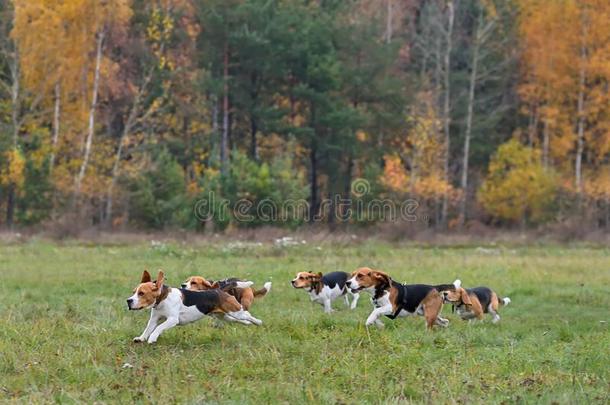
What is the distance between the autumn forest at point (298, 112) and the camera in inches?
1694

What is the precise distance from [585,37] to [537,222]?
1050 cm

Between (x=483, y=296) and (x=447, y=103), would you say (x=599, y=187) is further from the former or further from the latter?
(x=483, y=296)

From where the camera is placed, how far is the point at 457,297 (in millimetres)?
13820

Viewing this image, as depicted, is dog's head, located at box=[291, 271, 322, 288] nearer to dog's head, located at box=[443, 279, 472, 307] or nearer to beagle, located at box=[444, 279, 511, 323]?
beagle, located at box=[444, 279, 511, 323]

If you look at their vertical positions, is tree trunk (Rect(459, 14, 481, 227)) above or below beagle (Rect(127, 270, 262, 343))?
above

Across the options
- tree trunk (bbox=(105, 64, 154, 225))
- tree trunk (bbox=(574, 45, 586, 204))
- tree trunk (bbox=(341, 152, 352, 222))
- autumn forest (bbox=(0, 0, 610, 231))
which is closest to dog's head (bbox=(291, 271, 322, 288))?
autumn forest (bbox=(0, 0, 610, 231))

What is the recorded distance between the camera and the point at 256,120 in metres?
49.4

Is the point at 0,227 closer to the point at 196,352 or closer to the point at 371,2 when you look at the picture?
the point at 371,2

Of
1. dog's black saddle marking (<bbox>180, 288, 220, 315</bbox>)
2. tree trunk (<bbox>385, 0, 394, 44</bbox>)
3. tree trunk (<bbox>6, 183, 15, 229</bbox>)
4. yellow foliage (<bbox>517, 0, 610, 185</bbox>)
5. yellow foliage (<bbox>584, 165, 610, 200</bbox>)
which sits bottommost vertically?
tree trunk (<bbox>6, 183, 15, 229</bbox>)

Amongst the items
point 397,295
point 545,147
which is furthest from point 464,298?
point 545,147

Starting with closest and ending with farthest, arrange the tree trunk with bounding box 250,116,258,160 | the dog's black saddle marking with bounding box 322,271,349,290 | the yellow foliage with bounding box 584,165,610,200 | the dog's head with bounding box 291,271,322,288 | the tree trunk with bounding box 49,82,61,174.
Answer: the dog's head with bounding box 291,271,322,288 → the dog's black saddle marking with bounding box 322,271,349,290 → the tree trunk with bounding box 49,82,61,174 → the yellow foliage with bounding box 584,165,610,200 → the tree trunk with bounding box 250,116,258,160

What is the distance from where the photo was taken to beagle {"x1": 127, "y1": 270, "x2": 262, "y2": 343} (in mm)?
10977

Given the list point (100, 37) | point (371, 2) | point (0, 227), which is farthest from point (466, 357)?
point (371, 2)

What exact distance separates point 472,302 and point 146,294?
576 cm
